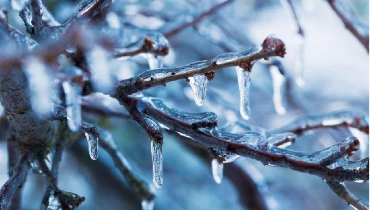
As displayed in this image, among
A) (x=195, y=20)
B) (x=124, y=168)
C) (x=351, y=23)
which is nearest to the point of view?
(x=124, y=168)

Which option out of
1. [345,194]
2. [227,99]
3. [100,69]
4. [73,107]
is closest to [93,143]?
[73,107]

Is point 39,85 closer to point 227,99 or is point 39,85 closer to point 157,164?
point 157,164

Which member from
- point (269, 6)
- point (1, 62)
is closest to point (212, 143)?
point (1, 62)

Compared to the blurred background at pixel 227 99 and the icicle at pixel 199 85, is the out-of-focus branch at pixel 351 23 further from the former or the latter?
the icicle at pixel 199 85

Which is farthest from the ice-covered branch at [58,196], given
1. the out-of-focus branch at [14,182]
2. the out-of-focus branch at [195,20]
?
the out-of-focus branch at [195,20]

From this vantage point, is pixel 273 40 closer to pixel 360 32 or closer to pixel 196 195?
pixel 360 32

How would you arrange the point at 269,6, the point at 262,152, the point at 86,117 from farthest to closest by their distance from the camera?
the point at 269,6 < the point at 86,117 < the point at 262,152
